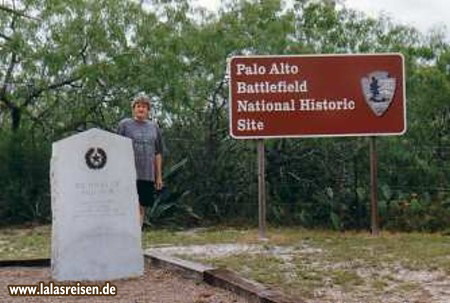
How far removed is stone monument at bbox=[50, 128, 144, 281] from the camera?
8.46 m

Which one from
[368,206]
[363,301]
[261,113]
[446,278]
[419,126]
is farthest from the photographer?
[419,126]

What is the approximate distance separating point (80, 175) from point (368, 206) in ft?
21.0

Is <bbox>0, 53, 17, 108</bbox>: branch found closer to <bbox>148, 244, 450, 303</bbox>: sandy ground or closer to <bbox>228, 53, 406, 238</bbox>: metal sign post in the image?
<bbox>228, 53, 406, 238</bbox>: metal sign post

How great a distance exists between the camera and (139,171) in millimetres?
9961

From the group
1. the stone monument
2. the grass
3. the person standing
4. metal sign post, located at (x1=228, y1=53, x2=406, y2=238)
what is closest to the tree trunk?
the grass

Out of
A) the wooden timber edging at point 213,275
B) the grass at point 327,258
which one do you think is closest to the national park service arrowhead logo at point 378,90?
the grass at point 327,258

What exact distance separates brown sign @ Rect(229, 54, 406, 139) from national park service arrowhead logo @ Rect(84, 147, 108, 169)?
342 cm

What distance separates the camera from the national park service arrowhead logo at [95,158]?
8516 millimetres

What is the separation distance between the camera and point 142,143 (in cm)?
986

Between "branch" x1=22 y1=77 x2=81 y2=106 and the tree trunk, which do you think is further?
the tree trunk

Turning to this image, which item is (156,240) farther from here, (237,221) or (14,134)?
(14,134)

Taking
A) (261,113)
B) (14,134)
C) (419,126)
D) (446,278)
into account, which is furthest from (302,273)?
(14,134)

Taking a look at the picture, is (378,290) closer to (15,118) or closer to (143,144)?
(143,144)

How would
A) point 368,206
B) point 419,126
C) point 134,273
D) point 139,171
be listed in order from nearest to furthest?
1. point 134,273
2. point 139,171
3. point 368,206
4. point 419,126
